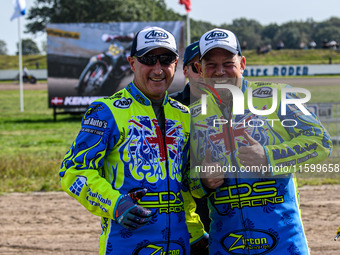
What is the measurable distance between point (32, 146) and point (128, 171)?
12.8m

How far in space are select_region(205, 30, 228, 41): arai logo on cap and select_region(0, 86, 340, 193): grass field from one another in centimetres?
734

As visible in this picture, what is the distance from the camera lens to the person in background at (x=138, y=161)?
275 centimetres

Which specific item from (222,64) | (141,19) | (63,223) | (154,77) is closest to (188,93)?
(222,64)

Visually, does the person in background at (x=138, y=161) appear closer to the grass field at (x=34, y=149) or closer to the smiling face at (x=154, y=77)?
the smiling face at (x=154, y=77)

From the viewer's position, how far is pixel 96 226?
7.56 metres

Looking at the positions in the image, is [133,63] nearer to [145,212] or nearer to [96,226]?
[145,212]

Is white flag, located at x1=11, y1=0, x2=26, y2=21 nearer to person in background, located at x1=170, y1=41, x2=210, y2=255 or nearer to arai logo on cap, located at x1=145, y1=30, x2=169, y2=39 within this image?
person in background, located at x1=170, y1=41, x2=210, y2=255

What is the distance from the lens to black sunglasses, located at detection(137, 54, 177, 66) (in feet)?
9.71

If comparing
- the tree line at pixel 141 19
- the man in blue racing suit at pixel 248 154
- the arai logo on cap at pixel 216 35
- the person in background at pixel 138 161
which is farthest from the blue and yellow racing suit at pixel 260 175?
the tree line at pixel 141 19

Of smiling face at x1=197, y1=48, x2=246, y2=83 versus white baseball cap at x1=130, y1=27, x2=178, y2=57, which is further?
smiling face at x1=197, y1=48, x2=246, y2=83

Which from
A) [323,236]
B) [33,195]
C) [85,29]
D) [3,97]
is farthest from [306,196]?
[3,97]

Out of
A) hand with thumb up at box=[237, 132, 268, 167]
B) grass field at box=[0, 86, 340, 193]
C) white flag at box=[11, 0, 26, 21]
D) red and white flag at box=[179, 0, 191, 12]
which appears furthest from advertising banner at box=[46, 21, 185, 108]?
hand with thumb up at box=[237, 132, 268, 167]

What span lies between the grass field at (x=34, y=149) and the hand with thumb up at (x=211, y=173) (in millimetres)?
7309

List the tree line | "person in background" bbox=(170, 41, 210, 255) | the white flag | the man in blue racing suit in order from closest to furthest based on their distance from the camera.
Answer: the man in blue racing suit → "person in background" bbox=(170, 41, 210, 255) → the white flag → the tree line
